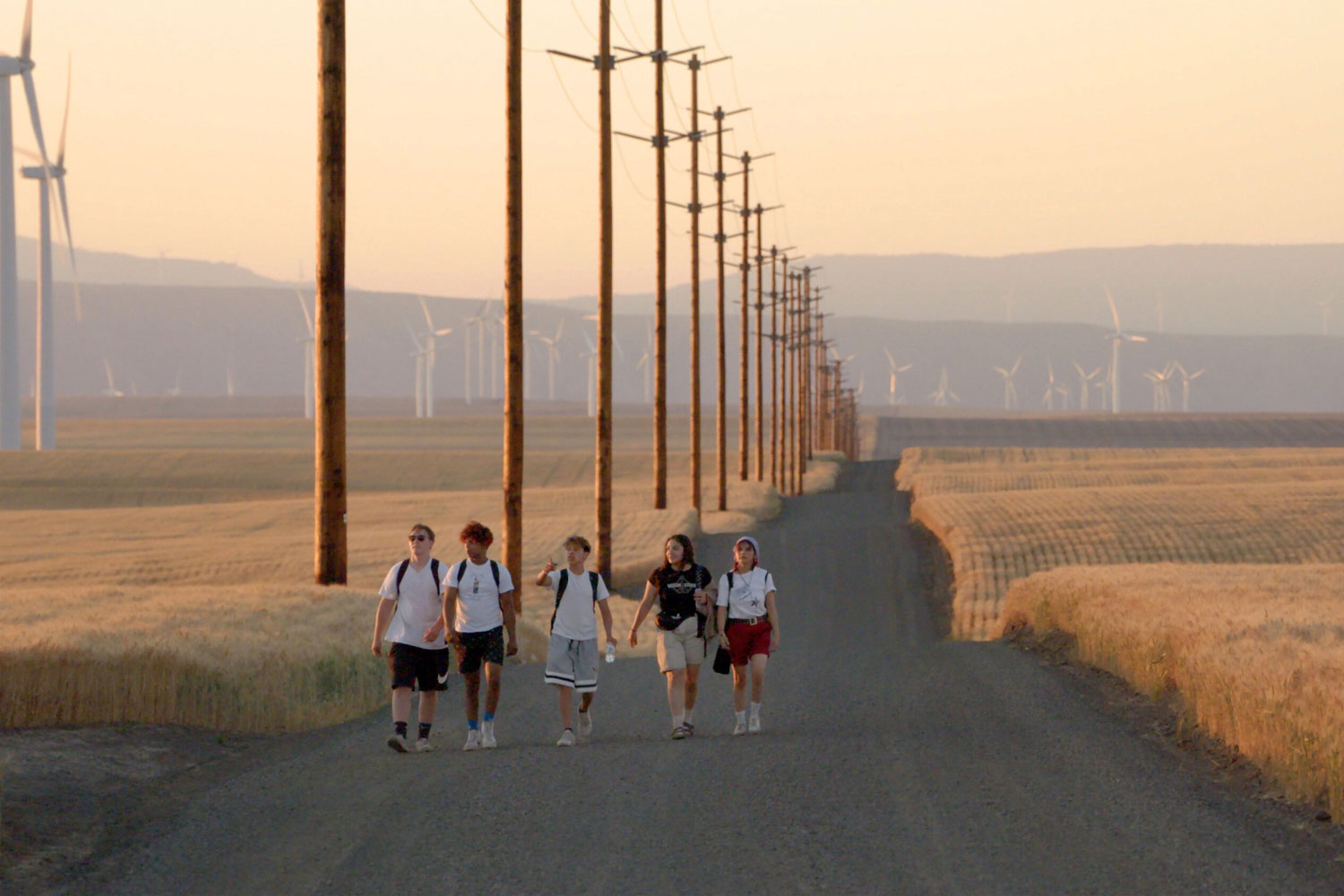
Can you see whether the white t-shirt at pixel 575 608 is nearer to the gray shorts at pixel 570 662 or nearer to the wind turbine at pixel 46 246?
the gray shorts at pixel 570 662

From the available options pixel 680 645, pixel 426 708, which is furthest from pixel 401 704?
pixel 680 645

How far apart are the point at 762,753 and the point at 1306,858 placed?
4646mm

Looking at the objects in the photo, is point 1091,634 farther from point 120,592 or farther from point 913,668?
point 120,592

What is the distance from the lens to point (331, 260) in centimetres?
2025

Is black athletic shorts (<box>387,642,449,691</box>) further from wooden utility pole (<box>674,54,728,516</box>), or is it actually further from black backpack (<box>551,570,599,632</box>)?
wooden utility pole (<box>674,54,728,516</box>)

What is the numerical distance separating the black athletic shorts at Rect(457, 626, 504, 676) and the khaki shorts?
1493 millimetres

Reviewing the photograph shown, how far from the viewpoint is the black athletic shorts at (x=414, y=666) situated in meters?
13.6

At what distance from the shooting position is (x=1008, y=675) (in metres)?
18.6

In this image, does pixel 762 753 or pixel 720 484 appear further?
pixel 720 484

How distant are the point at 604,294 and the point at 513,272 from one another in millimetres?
8185

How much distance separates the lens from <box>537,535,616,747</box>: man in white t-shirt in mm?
13766

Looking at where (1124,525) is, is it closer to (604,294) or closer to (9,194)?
(604,294)

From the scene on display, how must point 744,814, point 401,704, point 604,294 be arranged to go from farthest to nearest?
point 604,294 < point 401,704 < point 744,814

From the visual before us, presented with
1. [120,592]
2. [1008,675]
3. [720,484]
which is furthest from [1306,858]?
[720,484]
